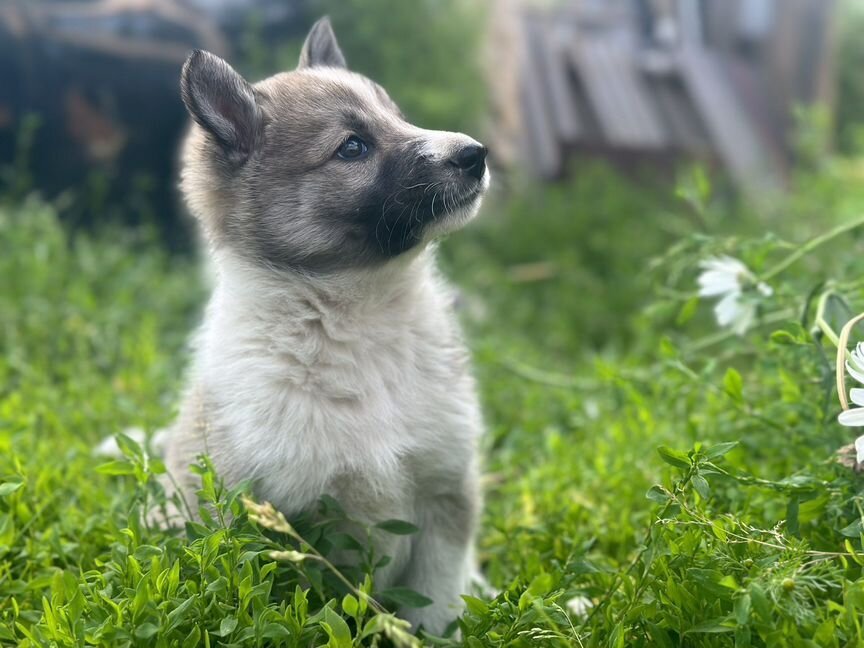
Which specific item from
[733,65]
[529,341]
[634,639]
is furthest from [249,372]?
[733,65]

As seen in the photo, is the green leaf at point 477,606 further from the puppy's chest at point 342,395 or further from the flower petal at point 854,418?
the flower petal at point 854,418

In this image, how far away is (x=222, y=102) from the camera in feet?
8.60

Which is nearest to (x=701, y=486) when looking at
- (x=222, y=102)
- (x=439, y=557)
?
(x=439, y=557)

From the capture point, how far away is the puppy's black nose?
255 centimetres

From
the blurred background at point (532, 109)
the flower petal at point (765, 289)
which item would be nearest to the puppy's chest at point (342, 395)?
the flower petal at point (765, 289)

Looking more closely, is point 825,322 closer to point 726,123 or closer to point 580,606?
point 580,606

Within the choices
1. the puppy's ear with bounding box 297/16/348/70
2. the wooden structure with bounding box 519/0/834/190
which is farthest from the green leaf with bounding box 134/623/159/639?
the wooden structure with bounding box 519/0/834/190

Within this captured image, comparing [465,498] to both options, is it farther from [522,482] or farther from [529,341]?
[529,341]

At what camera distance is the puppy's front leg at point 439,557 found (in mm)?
2695

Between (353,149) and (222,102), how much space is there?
375 millimetres

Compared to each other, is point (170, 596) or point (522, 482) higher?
point (170, 596)

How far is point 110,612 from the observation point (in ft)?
7.00

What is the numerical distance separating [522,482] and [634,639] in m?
1.34

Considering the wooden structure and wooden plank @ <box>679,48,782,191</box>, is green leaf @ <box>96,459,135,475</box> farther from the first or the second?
wooden plank @ <box>679,48,782,191</box>
